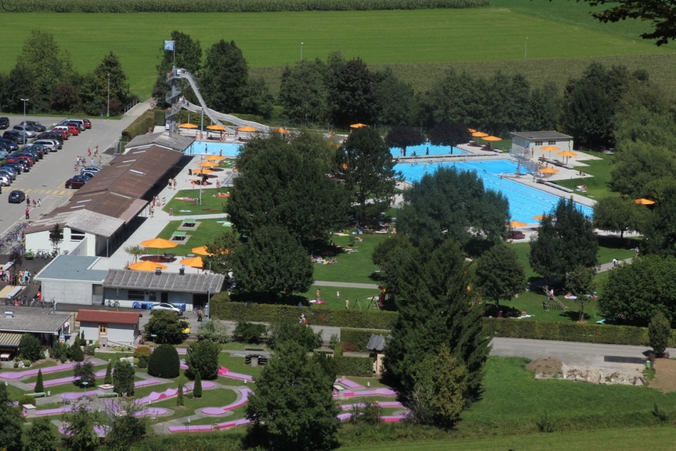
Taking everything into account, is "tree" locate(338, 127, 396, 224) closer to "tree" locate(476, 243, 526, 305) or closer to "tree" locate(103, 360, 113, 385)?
"tree" locate(476, 243, 526, 305)

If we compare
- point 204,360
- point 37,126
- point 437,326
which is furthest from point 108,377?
point 37,126

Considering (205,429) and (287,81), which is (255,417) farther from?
(287,81)

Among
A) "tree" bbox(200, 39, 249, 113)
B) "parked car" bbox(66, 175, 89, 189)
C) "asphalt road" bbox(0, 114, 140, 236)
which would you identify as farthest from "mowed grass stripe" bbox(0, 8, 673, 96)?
"parked car" bbox(66, 175, 89, 189)

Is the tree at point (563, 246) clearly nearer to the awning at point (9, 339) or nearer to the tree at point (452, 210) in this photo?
the tree at point (452, 210)

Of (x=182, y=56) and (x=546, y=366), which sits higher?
(x=182, y=56)

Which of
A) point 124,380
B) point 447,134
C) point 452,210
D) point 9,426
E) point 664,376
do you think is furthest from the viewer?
point 447,134

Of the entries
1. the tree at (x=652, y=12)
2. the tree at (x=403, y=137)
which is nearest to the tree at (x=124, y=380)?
the tree at (x=652, y=12)

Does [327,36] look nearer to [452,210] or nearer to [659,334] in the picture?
[452,210]
